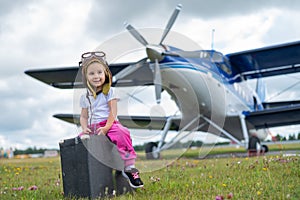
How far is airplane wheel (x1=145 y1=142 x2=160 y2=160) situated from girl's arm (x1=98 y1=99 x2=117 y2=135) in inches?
381

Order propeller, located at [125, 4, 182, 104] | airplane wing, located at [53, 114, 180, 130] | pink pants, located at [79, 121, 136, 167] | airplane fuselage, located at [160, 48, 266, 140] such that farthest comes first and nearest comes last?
airplane wing, located at [53, 114, 180, 130] < airplane fuselage, located at [160, 48, 266, 140] < propeller, located at [125, 4, 182, 104] < pink pants, located at [79, 121, 136, 167]

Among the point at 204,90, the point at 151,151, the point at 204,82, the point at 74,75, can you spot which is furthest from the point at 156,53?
the point at 74,75

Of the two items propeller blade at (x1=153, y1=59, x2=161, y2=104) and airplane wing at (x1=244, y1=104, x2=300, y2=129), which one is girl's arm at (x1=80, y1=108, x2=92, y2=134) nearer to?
propeller blade at (x1=153, y1=59, x2=161, y2=104)

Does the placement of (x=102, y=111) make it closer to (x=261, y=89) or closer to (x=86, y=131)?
(x=86, y=131)

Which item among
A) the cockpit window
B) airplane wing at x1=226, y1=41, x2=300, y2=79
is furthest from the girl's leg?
airplane wing at x1=226, y1=41, x2=300, y2=79

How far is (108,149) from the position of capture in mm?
3145

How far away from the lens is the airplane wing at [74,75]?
1294 cm

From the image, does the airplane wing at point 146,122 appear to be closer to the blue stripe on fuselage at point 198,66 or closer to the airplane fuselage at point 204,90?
the airplane fuselage at point 204,90

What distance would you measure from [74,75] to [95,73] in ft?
43.7

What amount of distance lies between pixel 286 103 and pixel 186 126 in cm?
710

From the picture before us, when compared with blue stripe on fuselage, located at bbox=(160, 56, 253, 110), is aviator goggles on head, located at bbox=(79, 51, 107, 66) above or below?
below

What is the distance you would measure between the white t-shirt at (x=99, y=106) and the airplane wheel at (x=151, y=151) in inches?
379

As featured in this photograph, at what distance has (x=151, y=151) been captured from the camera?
13.7 m

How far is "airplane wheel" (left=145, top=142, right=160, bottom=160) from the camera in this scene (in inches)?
510
